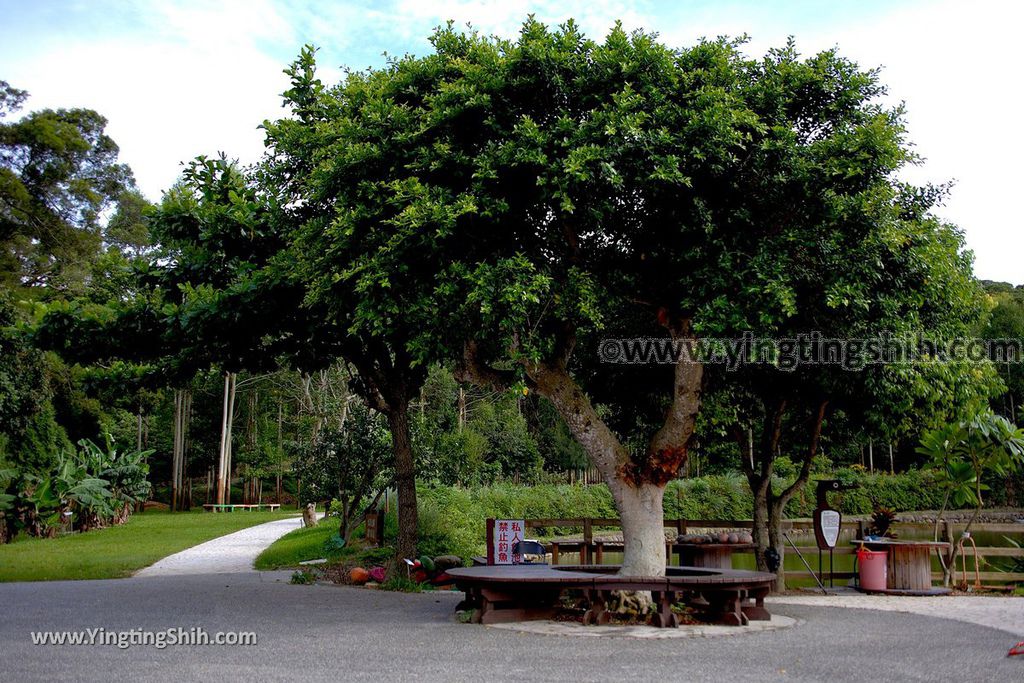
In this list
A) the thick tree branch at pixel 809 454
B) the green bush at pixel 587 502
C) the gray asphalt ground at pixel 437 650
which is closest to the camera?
the gray asphalt ground at pixel 437 650

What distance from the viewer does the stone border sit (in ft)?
30.3

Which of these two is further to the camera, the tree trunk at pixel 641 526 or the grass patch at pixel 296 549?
the grass patch at pixel 296 549

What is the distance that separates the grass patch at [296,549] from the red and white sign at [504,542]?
270 inches

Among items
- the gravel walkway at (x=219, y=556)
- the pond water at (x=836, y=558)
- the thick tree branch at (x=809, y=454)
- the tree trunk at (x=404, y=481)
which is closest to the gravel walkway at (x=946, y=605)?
the pond water at (x=836, y=558)

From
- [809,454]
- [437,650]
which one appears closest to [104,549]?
[437,650]

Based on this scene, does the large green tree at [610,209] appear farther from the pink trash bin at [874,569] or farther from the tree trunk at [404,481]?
the pink trash bin at [874,569]

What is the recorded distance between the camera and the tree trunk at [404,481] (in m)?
14.8

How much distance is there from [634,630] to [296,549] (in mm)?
12788

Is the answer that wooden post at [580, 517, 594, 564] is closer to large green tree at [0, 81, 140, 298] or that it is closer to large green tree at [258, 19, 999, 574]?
large green tree at [258, 19, 999, 574]

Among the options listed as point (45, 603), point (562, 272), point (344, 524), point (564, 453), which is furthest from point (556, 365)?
point (564, 453)

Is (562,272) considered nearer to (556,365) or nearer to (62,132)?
(556,365)

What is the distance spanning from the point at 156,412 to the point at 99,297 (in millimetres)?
37042

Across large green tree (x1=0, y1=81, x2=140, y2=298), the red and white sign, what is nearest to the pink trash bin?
the red and white sign

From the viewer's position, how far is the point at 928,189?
37.4 ft
